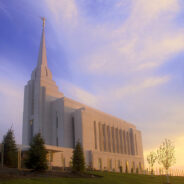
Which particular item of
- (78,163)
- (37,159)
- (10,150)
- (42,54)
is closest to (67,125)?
(42,54)

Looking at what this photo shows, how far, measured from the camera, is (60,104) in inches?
1909

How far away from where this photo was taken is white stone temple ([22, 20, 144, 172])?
148 feet

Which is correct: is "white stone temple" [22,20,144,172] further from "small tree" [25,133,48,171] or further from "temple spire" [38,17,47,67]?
"small tree" [25,133,48,171]

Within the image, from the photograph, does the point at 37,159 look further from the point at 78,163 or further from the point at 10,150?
the point at 10,150

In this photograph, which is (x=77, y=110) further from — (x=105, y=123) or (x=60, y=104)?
(x=105, y=123)

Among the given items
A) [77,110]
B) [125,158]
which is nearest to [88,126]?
[77,110]

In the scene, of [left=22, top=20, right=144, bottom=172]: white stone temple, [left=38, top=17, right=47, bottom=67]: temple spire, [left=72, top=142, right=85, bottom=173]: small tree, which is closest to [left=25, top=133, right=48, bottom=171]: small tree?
[left=72, top=142, right=85, bottom=173]: small tree

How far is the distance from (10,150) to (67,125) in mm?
20668

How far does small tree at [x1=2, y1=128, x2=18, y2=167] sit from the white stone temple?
51.8ft

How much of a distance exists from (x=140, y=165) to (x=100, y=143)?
11791mm

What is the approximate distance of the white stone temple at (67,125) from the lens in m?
45.2

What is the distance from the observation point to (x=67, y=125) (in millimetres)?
47344

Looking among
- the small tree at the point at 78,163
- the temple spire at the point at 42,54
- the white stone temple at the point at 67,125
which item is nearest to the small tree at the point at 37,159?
the small tree at the point at 78,163

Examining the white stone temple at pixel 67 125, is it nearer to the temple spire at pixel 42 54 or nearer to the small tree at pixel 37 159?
the temple spire at pixel 42 54
